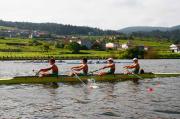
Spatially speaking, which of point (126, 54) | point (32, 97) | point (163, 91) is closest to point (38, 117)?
point (32, 97)

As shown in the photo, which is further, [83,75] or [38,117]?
[83,75]

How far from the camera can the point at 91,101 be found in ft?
109

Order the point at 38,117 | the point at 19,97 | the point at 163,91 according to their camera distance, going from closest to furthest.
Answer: the point at 38,117, the point at 19,97, the point at 163,91

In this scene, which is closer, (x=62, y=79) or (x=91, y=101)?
(x=91, y=101)

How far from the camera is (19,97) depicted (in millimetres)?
35125

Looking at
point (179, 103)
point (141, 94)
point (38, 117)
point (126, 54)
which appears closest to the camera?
point (38, 117)

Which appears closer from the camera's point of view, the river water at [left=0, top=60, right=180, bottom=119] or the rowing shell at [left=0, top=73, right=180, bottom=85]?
the river water at [left=0, top=60, right=180, bottom=119]

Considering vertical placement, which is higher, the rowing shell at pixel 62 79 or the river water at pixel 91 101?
the rowing shell at pixel 62 79

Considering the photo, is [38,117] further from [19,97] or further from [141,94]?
[141,94]

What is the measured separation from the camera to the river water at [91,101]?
90.8ft

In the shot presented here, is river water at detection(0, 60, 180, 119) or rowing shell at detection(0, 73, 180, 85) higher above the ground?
rowing shell at detection(0, 73, 180, 85)

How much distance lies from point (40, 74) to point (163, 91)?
14863mm

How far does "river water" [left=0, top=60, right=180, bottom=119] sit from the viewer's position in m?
27.7

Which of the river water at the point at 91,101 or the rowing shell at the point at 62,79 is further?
the rowing shell at the point at 62,79
